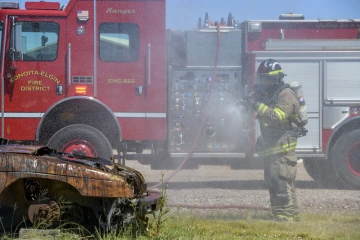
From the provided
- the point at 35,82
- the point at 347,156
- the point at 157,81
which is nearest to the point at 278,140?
the point at 157,81

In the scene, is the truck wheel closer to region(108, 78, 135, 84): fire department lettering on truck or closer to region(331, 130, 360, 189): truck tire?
region(108, 78, 135, 84): fire department lettering on truck

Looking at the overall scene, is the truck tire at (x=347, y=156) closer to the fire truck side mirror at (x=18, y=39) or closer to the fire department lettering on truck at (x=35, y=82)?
the fire department lettering on truck at (x=35, y=82)

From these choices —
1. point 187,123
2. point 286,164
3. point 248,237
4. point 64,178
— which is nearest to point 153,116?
point 187,123

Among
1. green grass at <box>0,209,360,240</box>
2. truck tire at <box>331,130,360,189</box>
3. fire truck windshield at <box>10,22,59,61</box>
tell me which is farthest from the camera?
truck tire at <box>331,130,360,189</box>

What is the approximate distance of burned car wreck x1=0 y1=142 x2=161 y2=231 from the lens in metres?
4.57

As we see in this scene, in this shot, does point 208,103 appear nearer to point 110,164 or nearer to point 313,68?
point 313,68

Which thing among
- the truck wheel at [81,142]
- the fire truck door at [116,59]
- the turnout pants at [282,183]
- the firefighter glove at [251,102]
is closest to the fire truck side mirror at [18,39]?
the fire truck door at [116,59]

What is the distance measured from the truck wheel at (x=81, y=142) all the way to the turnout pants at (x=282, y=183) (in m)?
2.60

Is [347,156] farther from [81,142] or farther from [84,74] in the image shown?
→ [84,74]

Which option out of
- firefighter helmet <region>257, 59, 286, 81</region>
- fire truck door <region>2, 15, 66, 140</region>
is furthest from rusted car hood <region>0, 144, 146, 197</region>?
fire truck door <region>2, 15, 66, 140</region>

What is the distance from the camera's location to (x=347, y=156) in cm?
979

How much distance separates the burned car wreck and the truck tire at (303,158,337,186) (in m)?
5.87

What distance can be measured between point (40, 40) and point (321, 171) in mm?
5199

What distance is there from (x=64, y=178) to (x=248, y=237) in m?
1.79
